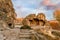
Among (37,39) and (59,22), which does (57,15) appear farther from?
(37,39)

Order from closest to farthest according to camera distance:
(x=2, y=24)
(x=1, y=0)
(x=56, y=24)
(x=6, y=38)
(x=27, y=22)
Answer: (x=6, y=38) < (x=2, y=24) < (x=1, y=0) < (x=27, y=22) < (x=56, y=24)

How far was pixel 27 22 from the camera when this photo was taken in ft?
69.9

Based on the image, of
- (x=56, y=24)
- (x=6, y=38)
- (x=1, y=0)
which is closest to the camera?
(x=6, y=38)

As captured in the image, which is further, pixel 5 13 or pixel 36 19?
pixel 36 19

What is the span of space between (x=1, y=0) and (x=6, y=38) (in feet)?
33.4

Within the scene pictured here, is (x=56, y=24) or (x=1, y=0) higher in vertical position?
(x=1, y=0)

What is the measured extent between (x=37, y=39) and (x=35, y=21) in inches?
519

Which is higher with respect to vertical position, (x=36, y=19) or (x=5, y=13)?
(x=5, y=13)

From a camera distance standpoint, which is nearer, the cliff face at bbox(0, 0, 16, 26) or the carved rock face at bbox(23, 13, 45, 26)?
the cliff face at bbox(0, 0, 16, 26)

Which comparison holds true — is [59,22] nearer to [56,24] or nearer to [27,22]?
[56,24]

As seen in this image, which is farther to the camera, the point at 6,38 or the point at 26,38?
the point at 26,38

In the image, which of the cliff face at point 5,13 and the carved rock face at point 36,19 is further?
the carved rock face at point 36,19

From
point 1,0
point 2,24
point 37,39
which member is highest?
point 1,0

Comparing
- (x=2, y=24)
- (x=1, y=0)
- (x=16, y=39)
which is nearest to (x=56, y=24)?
(x=1, y=0)
